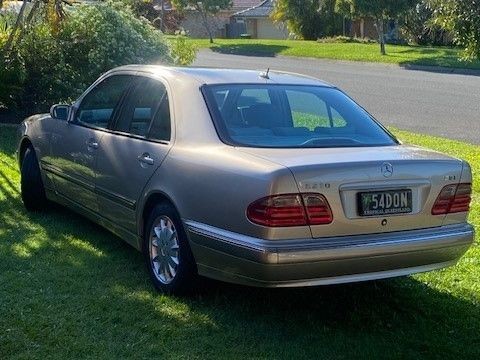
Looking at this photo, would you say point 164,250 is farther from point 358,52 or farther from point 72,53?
point 358,52

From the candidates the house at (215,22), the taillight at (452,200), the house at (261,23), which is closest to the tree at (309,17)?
the house at (215,22)

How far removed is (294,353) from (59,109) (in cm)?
A: 357

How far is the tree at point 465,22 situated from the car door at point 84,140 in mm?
4319

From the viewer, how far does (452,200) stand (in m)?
5.02

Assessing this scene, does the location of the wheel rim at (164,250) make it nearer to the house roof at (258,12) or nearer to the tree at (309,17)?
the tree at (309,17)


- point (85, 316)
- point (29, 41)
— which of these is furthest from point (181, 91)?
point (29, 41)

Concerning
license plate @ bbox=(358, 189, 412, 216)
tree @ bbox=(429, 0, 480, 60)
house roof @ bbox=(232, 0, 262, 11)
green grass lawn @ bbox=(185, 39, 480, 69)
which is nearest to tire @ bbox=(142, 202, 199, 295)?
license plate @ bbox=(358, 189, 412, 216)

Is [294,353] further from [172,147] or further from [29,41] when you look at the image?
[29,41]

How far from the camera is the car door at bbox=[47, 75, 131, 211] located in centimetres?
640

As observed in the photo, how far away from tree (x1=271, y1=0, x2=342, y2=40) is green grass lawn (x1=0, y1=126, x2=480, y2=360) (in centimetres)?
4373

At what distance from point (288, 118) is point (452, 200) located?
4.35ft

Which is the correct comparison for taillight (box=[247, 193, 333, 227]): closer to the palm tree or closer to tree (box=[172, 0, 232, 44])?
the palm tree

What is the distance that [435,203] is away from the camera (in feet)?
16.2

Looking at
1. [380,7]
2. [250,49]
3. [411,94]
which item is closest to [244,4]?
[250,49]
